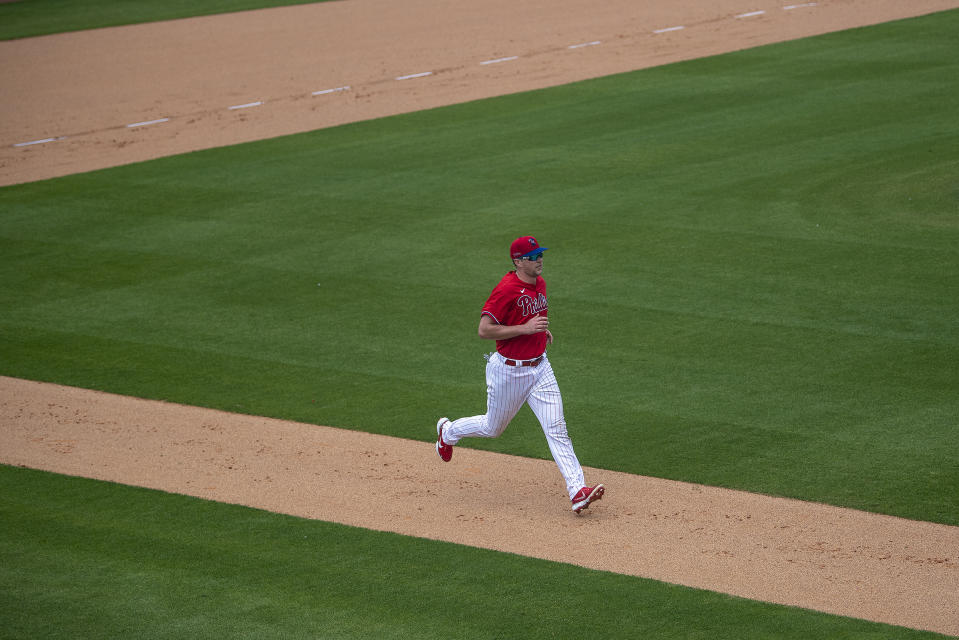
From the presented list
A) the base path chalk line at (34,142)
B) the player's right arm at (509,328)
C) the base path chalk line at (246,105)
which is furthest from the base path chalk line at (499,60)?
the player's right arm at (509,328)

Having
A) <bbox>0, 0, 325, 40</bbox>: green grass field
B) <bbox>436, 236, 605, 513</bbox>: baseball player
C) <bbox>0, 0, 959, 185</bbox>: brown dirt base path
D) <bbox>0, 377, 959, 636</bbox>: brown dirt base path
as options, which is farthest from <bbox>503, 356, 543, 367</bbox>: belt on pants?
<bbox>0, 0, 325, 40</bbox>: green grass field

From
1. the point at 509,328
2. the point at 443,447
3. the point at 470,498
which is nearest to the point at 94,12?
the point at 443,447

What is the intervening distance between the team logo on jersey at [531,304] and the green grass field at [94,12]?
30269 mm

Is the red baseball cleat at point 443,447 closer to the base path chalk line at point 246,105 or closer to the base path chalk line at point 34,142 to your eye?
the base path chalk line at point 34,142

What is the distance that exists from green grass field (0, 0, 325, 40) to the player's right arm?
99.3 ft

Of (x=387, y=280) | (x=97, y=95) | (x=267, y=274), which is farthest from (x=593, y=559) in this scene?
(x=97, y=95)

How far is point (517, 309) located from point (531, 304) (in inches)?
4.6

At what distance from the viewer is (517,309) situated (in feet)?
26.1

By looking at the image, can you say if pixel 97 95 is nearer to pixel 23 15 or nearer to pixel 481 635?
pixel 23 15

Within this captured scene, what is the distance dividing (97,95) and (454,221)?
537 inches

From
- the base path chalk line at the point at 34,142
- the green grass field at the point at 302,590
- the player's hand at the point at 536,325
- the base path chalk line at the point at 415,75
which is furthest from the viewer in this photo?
the base path chalk line at the point at 415,75

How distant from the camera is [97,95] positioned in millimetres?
25984

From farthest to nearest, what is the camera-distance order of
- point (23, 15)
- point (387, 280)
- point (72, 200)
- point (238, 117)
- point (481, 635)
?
point (23, 15) < point (238, 117) < point (72, 200) < point (387, 280) < point (481, 635)

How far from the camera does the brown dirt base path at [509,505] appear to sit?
277 inches
